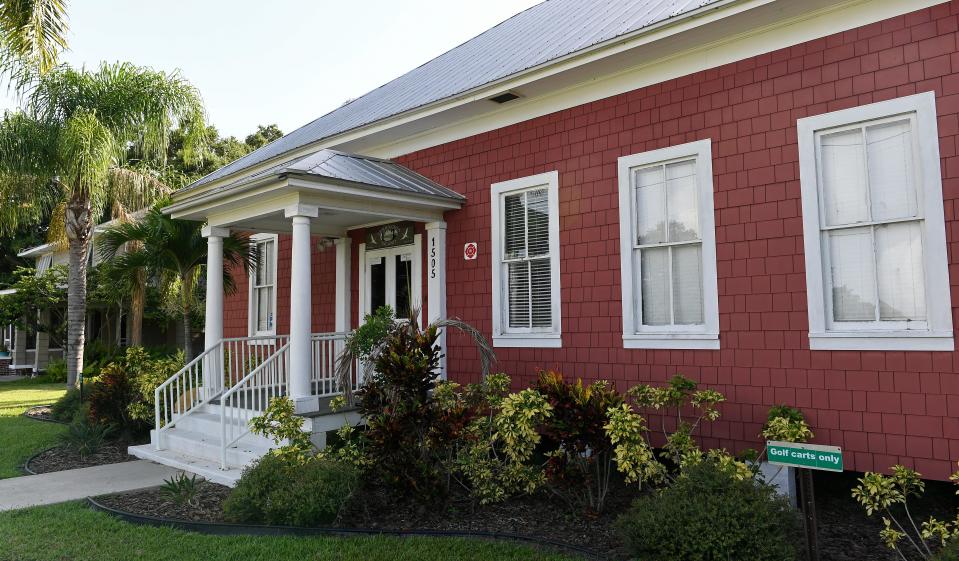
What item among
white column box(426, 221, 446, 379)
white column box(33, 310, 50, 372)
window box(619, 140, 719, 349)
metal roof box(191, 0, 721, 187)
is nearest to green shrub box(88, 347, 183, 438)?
metal roof box(191, 0, 721, 187)

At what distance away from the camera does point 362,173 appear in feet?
28.7

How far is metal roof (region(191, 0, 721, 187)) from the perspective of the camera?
7965 millimetres

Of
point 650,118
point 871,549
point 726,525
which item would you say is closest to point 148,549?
point 726,525

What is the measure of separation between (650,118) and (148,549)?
6.24 meters

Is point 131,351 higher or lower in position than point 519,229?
lower

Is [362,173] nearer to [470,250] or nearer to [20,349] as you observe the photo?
[470,250]

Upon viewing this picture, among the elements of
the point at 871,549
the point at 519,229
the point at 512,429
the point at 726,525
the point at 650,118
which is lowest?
the point at 871,549

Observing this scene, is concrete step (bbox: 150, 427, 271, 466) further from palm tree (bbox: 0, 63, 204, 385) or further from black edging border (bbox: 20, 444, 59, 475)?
palm tree (bbox: 0, 63, 204, 385)

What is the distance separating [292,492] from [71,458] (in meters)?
5.42

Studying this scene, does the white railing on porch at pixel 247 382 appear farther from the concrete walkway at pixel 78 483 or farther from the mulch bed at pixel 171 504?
the mulch bed at pixel 171 504

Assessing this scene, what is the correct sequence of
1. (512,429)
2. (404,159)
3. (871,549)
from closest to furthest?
(871,549), (512,429), (404,159)

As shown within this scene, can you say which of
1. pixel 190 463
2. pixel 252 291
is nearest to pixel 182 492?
pixel 190 463

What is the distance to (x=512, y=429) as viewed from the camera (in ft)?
20.1

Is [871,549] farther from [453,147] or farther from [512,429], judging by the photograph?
[453,147]
